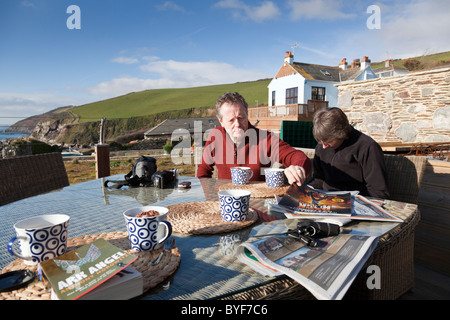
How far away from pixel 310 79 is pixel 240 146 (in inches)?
840

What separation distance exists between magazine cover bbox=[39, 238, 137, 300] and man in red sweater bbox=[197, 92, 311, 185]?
1.80 meters

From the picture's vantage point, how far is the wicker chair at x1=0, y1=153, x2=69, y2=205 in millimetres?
1895

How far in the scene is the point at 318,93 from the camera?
22.2 metres

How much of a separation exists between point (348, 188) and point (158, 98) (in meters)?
50.8

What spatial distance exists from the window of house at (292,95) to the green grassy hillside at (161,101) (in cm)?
1446

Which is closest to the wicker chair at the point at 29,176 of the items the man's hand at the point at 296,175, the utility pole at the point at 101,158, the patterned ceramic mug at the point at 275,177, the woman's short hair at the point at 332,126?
the utility pole at the point at 101,158

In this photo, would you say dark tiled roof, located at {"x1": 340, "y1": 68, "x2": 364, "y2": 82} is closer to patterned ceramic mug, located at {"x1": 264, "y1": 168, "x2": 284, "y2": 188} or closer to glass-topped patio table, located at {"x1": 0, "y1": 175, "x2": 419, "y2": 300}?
patterned ceramic mug, located at {"x1": 264, "y1": 168, "x2": 284, "y2": 188}

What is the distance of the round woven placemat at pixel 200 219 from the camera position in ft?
3.32

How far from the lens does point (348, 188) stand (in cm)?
217

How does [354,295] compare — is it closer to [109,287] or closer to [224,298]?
[224,298]

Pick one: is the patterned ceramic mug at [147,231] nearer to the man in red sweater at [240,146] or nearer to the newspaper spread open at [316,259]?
the newspaper spread open at [316,259]

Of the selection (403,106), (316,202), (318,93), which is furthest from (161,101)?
(316,202)

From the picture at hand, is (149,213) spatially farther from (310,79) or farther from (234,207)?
(310,79)

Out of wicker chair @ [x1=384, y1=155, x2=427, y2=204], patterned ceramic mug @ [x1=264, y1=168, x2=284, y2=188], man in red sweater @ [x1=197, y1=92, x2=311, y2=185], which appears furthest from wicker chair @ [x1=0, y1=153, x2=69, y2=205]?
wicker chair @ [x1=384, y1=155, x2=427, y2=204]
